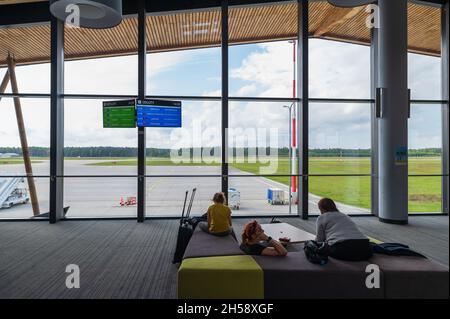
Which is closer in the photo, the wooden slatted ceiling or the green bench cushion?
the green bench cushion

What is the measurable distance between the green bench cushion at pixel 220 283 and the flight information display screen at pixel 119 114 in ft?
16.6

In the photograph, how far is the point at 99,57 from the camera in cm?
764

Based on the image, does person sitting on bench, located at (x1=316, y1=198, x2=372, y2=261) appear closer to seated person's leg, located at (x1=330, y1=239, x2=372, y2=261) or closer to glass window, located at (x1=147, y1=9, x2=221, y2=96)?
seated person's leg, located at (x1=330, y1=239, x2=372, y2=261)

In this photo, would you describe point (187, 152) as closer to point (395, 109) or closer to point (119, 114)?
point (119, 114)

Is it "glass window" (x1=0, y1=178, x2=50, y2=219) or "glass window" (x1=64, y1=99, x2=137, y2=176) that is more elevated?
"glass window" (x1=64, y1=99, x2=137, y2=176)

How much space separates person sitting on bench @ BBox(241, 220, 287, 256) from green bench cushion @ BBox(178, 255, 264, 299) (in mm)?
438

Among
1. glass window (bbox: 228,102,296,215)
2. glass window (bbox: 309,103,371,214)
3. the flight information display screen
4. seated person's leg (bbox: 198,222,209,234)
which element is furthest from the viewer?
glass window (bbox: 309,103,371,214)

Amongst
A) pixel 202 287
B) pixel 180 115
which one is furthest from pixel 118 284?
pixel 180 115

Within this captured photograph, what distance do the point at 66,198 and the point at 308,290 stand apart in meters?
6.61

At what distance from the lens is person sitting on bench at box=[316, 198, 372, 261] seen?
10.0 ft

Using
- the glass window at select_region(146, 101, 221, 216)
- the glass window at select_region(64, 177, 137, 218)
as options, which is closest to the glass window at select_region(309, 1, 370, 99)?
the glass window at select_region(146, 101, 221, 216)

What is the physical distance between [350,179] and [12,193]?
8743 millimetres

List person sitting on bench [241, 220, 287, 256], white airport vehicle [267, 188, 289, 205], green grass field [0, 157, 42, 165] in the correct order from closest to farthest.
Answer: person sitting on bench [241, 220, 287, 256] → green grass field [0, 157, 42, 165] → white airport vehicle [267, 188, 289, 205]

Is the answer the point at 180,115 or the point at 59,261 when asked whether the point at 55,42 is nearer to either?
the point at 180,115
